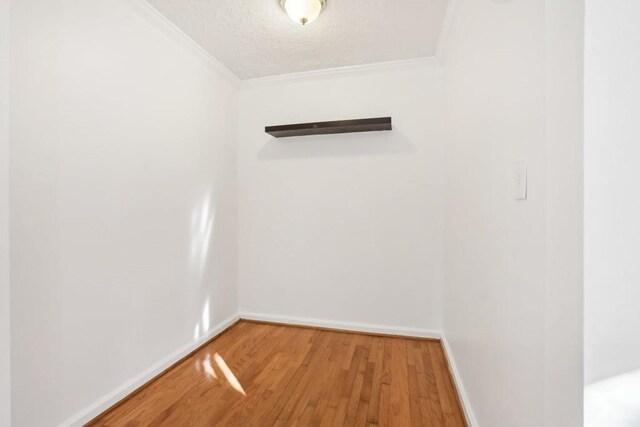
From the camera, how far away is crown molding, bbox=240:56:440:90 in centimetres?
249

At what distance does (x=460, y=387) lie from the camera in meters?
1.66

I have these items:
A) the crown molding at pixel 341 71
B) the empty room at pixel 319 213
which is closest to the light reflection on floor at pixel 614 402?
the empty room at pixel 319 213

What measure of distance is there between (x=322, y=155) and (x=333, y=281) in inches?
50.3

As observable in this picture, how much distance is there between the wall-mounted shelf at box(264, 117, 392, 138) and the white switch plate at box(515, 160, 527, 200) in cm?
159

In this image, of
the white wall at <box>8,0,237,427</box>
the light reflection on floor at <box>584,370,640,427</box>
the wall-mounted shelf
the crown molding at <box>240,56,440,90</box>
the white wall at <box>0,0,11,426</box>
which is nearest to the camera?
the light reflection on floor at <box>584,370,640,427</box>

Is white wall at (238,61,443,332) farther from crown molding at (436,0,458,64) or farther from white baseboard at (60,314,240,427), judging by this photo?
white baseboard at (60,314,240,427)

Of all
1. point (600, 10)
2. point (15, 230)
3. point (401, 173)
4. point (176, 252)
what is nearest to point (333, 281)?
point (401, 173)

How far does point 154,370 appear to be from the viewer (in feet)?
6.18

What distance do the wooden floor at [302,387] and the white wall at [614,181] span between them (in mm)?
1288

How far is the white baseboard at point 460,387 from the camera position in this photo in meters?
1.42

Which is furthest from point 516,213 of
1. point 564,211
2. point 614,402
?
point 614,402

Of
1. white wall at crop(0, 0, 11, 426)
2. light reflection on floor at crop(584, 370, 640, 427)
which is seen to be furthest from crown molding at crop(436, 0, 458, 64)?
white wall at crop(0, 0, 11, 426)

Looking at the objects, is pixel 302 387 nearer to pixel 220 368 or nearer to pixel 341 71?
pixel 220 368

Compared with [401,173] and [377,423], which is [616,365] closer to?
[377,423]
